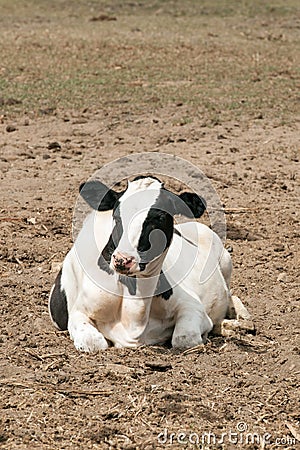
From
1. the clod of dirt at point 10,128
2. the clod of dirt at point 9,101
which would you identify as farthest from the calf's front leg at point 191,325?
the clod of dirt at point 9,101

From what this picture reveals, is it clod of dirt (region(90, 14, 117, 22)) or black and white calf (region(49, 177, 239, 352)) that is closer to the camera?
black and white calf (region(49, 177, 239, 352))

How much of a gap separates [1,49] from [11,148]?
5.29 metres

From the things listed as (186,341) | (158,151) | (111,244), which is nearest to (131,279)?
(111,244)

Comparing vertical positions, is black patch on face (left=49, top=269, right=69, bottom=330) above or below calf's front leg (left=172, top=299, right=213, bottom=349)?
below

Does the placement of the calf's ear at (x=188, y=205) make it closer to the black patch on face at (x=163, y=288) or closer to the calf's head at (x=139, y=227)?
the calf's head at (x=139, y=227)

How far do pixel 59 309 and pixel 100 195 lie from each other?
2.43ft

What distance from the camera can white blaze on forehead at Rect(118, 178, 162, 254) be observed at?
500 centimetres

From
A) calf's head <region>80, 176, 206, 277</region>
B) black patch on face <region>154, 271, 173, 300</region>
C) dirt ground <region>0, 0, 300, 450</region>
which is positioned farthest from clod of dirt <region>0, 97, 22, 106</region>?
black patch on face <region>154, 271, 173, 300</region>

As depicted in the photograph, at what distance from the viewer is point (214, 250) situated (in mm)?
6406

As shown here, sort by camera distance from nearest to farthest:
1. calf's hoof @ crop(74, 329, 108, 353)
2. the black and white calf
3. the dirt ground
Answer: the dirt ground → the black and white calf → calf's hoof @ crop(74, 329, 108, 353)

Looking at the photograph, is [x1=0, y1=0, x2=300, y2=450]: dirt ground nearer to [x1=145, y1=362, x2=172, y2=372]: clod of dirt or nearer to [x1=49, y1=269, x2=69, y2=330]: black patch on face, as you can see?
[x1=145, y1=362, x2=172, y2=372]: clod of dirt

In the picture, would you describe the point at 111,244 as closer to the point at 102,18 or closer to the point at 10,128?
the point at 10,128

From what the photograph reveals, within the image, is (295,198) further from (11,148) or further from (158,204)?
(158,204)

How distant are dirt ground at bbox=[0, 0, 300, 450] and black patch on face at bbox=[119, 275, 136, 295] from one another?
34cm
